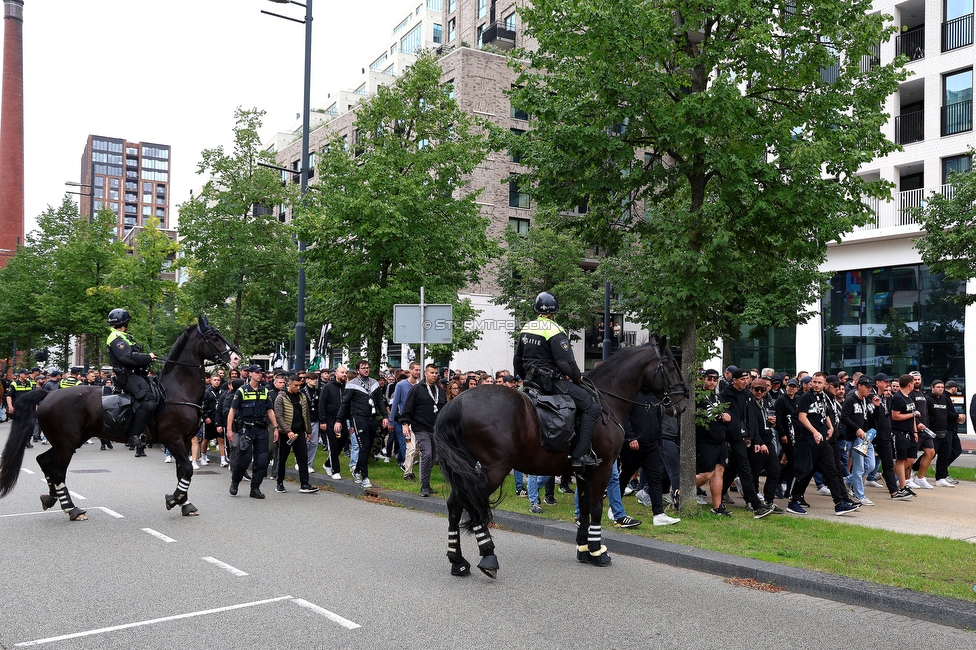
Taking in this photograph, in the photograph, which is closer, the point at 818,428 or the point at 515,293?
the point at 818,428

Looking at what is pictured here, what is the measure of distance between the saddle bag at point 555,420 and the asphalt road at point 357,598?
119cm

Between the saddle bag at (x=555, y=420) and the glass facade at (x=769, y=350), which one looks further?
the glass facade at (x=769, y=350)

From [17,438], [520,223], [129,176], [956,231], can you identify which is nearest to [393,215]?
[17,438]

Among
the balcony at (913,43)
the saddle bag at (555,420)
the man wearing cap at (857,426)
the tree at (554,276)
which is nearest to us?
the saddle bag at (555,420)

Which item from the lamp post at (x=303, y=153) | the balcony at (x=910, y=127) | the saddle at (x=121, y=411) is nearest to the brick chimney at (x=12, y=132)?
the lamp post at (x=303, y=153)

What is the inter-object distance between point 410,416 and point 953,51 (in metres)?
24.8

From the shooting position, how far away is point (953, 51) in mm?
27578

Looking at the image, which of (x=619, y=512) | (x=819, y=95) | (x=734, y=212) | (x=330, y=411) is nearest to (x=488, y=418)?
(x=619, y=512)

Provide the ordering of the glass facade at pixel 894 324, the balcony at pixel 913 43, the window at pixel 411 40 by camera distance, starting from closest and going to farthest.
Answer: the glass facade at pixel 894 324, the balcony at pixel 913 43, the window at pixel 411 40

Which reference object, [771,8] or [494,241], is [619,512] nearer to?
[771,8]

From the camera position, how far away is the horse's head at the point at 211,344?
36.4ft

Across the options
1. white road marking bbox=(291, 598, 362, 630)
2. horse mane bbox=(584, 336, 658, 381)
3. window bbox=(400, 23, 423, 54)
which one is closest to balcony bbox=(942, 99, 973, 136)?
horse mane bbox=(584, 336, 658, 381)

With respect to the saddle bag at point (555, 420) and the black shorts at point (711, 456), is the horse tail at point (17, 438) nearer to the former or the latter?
the saddle bag at point (555, 420)

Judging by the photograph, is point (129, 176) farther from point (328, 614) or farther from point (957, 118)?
point (328, 614)
